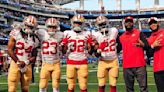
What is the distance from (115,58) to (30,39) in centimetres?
230

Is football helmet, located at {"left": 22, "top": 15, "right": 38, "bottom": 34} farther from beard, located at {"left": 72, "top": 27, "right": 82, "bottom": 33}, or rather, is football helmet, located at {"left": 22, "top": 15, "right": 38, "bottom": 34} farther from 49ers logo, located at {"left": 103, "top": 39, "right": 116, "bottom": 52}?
49ers logo, located at {"left": 103, "top": 39, "right": 116, "bottom": 52}

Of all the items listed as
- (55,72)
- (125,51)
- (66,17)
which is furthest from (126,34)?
(66,17)

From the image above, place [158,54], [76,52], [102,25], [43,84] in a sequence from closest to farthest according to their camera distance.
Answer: [158,54] → [43,84] → [76,52] → [102,25]

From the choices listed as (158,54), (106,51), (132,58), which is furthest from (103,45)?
(158,54)

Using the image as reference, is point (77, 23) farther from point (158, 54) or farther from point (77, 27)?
point (158, 54)

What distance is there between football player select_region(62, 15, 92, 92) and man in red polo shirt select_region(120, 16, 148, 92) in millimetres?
1054

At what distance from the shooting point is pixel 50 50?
828 cm

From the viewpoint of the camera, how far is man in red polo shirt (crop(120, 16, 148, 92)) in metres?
7.36

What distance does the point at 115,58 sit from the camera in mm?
8742

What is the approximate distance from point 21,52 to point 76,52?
4.40 feet

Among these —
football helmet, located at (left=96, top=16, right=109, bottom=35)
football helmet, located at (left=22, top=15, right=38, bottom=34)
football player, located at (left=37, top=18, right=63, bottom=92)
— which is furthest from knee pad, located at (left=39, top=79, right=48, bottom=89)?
football helmet, located at (left=96, top=16, right=109, bottom=35)

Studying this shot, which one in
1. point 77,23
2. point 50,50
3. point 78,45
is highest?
point 77,23

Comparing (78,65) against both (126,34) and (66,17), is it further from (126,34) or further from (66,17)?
(66,17)

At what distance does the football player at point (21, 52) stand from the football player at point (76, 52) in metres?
0.93
